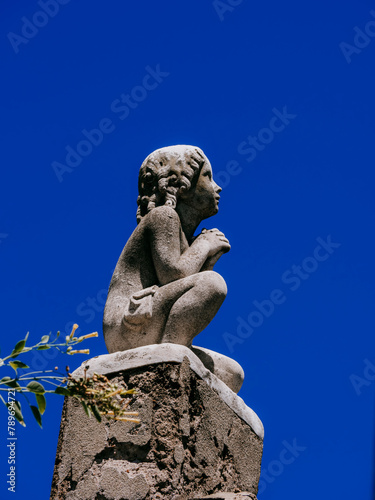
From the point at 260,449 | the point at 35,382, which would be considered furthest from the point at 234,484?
the point at 35,382

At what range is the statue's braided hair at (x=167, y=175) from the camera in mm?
5426

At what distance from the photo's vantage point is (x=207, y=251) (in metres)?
5.32

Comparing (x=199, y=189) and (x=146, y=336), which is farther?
(x=199, y=189)

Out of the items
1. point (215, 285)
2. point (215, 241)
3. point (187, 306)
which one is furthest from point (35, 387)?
point (215, 241)

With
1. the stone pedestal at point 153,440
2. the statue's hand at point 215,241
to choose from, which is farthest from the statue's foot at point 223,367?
the statue's hand at point 215,241

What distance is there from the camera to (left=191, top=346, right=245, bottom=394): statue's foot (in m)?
5.15

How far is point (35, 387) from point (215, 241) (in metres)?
2.98

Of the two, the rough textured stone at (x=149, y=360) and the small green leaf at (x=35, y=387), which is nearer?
the small green leaf at (x=35, y=387)

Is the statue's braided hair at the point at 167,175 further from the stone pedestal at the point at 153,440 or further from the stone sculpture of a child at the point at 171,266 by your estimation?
the stone pedestal at the point at 153,440

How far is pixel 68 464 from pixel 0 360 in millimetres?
2106

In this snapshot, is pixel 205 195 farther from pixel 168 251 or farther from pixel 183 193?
pixel 168 251

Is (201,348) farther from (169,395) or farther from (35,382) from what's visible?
(35,382)

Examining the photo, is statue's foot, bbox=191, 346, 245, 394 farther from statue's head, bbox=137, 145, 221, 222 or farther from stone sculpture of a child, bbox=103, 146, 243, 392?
statue's head, bbox=137, 145, 221, 222

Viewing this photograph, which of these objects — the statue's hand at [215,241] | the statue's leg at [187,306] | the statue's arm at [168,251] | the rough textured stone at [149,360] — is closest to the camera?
the rough textured stone at [149,360]
